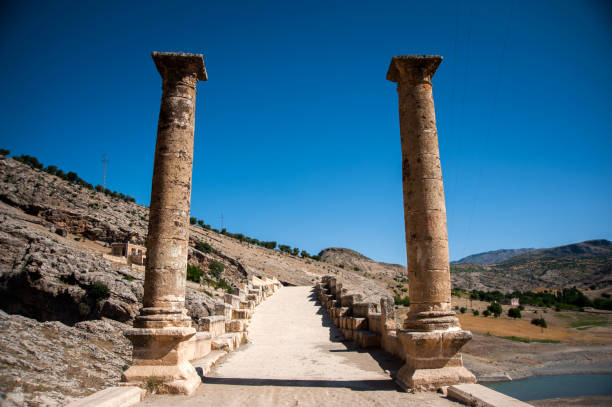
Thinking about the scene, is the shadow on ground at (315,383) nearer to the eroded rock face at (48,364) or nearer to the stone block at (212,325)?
the eroded rock face at (48,364)

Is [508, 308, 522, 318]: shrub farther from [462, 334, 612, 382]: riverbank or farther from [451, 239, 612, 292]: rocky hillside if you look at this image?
[451, 239, 612, 292]: rocky hillside

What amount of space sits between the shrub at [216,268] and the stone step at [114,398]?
3407 centimetres

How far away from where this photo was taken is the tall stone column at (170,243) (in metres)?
6.85

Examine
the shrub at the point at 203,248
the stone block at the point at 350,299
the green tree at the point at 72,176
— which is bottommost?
the stone block at the point at 350,299

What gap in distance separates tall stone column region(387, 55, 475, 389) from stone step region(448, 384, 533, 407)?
579 mm

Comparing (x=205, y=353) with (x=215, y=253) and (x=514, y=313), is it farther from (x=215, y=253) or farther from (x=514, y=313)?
(x=514, y=313)

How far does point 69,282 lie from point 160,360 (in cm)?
2251

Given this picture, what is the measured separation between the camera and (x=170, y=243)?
770 centimetres

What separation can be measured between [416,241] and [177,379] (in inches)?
207

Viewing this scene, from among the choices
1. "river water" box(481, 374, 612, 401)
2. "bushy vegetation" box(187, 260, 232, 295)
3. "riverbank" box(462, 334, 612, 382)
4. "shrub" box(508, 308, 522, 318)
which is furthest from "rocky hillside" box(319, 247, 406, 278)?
"river water" box(481, 374, 612, 401)

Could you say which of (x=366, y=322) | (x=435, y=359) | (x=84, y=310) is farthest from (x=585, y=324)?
(x=84, y=310)

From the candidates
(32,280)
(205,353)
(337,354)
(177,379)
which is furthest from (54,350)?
(32,280)

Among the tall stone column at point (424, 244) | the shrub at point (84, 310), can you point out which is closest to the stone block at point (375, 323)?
the tall stone column at point (424, 244)

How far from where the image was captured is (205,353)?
9930 millimetres
